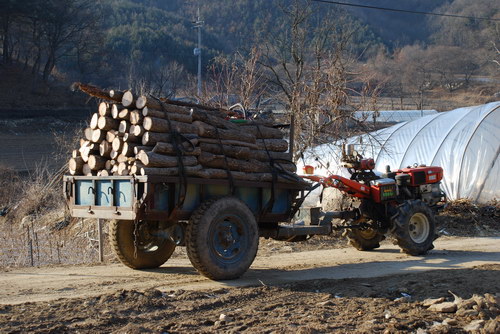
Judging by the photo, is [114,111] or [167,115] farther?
[114,111]

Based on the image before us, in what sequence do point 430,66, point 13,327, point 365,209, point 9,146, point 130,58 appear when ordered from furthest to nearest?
point 430,66 → point 130,58 → point 9,146 → point 365,209 → point 13,327

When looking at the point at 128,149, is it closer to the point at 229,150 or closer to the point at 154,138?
the point at 154,138

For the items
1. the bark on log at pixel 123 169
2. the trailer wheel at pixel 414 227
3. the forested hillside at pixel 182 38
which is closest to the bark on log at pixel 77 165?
the bark on log at pixel 123 169

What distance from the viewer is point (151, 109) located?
916 centimetres

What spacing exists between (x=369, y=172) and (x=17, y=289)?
21.8 ft

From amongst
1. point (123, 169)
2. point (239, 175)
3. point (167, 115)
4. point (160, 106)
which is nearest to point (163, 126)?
point (167, 115)

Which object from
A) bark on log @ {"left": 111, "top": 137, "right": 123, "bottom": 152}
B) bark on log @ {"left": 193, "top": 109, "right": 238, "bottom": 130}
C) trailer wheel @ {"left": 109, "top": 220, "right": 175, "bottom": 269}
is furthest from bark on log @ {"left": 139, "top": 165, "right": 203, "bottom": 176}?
trailer wheel @ {"left": 109, "top": 220, "right": 175, "bottom": 269}

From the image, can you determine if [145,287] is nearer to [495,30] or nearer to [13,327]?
[13,327]

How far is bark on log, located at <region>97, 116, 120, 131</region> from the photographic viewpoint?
9.43 metres

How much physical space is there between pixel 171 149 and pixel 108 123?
3.45 ft

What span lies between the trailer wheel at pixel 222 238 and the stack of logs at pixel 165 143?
19.0 inches

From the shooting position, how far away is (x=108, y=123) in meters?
9.44

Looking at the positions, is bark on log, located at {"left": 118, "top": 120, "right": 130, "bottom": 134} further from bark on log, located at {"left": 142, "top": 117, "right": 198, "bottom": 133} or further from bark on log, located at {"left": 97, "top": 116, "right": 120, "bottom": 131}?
bark on log, located at {"left": 142, "top": 117, "right": 198, "bottom": 133}

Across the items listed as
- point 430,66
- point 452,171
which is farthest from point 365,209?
point 430,66
